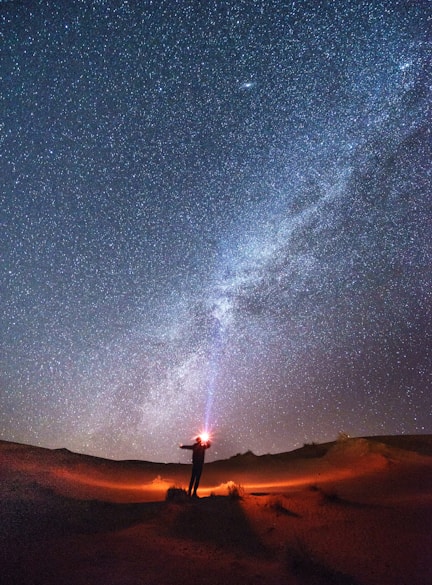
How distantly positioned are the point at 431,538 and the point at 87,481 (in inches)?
500

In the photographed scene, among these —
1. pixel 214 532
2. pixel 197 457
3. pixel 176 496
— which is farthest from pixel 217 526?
pixel 197 457

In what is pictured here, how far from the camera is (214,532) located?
968 centimetres

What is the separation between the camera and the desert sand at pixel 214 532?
724cm

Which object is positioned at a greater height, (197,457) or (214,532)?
(197,457)

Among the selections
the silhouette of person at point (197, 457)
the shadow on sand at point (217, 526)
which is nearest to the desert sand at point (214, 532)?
the shadow on sand at point (217, 526)

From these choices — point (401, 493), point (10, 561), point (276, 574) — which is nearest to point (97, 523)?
point (10, 561)

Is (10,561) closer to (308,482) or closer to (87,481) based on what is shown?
(87,481)

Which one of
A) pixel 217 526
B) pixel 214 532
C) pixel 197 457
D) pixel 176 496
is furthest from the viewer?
pixel 197 457

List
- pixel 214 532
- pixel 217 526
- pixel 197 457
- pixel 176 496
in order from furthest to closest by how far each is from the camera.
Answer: pixel 197 457, pixel 176 496, pixel 217 526, pixel 214 532

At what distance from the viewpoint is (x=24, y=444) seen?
21906 millimetres

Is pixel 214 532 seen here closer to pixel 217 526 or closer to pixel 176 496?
pixel 217 526

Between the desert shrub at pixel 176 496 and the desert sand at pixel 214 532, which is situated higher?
the desert shrub at pixel 176 496

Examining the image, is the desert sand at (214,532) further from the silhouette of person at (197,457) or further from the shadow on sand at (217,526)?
the silhouette of person at (197,457)

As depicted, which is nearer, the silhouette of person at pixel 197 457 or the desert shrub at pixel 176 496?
the desert shrub at pixel 176 496
